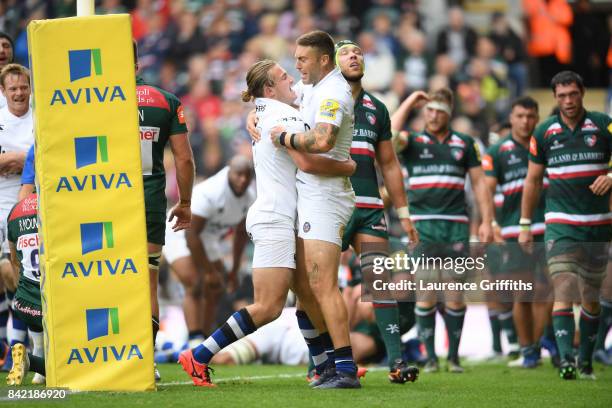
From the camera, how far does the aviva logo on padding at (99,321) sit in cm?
738

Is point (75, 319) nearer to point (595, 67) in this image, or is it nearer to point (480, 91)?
point (480, 91)

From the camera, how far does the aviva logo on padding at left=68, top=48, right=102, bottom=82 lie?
7402 mm

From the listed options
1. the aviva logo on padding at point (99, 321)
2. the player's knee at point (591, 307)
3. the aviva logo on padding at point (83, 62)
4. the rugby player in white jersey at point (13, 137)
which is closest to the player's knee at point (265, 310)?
the aviva logo on padding at point (99, 321)

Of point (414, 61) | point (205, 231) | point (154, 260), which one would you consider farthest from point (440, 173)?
point (414, 61)

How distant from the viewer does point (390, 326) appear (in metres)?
9.24

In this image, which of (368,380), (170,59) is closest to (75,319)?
(368,380)

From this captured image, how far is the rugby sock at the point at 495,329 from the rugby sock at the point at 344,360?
5262 mm

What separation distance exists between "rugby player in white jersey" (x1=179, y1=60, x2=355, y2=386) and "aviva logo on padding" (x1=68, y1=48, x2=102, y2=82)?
1.18 m

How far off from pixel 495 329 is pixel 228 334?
596cm

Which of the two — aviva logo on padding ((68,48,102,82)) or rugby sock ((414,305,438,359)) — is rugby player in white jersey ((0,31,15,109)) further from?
rugby sock ((414,305,438,359))

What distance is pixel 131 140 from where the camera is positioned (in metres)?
7.45

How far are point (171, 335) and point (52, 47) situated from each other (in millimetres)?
7833

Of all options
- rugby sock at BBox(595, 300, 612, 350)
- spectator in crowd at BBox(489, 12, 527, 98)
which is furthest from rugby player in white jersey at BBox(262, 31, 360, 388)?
spectator in crowd at BBox(489, 12, 527, 98)

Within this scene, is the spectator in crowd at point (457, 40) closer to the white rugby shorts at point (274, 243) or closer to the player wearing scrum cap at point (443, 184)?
the player wearing scrum cap at point (443, 184)
